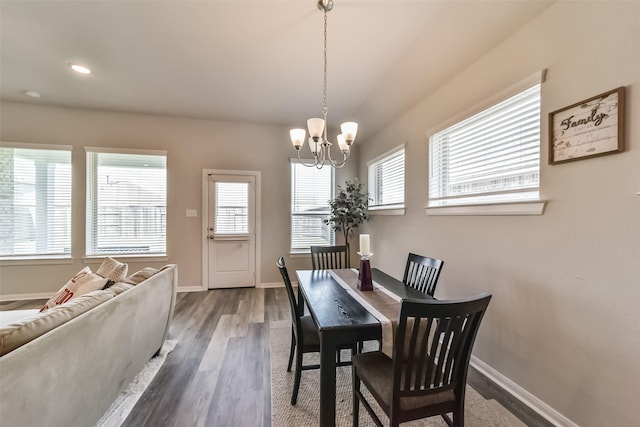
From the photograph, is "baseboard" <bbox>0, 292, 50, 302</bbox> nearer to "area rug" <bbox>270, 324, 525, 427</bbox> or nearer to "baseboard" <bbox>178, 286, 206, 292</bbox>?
"baseboard" <bbox>178, 286, 206, 292</bbox>

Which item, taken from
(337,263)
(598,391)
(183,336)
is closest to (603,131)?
(598,391)

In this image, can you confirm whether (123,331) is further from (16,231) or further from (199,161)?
(16,231)

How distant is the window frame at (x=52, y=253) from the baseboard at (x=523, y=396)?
18.1 ft

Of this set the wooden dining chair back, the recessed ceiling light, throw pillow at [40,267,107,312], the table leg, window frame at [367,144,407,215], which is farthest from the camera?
window frame at [367,144,407,215]

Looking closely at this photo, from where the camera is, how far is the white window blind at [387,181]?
11.2 ft

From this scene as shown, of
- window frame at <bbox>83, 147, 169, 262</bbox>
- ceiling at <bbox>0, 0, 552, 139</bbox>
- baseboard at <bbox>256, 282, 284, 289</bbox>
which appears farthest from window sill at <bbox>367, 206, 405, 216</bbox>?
window frame at <bbox>83, 147, 169, 262</bbox>

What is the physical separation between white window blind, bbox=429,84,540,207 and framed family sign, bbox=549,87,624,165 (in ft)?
0.47

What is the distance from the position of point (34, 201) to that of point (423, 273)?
5.44 meters

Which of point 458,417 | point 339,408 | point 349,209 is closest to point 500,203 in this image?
point 458,417

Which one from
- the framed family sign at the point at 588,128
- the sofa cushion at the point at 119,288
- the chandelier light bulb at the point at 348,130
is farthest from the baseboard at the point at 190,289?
the framed family sign at the point at 588,128

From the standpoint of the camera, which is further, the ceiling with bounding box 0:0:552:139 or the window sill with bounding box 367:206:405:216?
the window sill with bounding box 367:206:405:216

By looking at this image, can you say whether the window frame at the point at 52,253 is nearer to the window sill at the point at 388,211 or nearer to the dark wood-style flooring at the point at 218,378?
the dark wood-style flooring at the point at 218,378

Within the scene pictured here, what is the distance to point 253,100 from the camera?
3479 mm

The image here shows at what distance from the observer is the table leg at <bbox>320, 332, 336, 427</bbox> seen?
1296 millimetres
